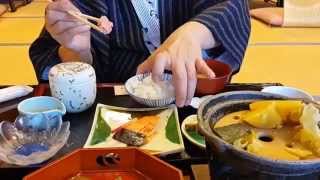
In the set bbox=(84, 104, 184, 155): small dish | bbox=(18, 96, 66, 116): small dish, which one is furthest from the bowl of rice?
bbox=(18, 96, 66, 116): small dish

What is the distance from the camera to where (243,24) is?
997mm

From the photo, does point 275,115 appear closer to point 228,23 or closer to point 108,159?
point 108,159

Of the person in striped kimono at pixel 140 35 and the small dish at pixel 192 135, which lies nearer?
the small dish at pixel 192 135

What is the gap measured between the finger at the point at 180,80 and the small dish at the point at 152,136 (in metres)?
0.04

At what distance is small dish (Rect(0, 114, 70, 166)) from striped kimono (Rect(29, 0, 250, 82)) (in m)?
0.31

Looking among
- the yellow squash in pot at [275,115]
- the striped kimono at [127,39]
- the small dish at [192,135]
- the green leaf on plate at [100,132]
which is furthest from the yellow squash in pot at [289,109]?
the striped kimono at [127,39]

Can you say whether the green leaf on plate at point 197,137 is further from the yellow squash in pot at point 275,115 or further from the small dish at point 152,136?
the yellow squash in pot at point 275,115

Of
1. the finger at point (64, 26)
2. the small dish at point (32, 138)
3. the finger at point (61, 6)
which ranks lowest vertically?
the small dish at point (32, 138)

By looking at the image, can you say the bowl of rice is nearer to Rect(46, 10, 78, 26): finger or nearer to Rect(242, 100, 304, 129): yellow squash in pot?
Rect(46, 10, 78, 26): finger

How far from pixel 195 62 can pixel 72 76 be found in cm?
22

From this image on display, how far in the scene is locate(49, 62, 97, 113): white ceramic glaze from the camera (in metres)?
0.77

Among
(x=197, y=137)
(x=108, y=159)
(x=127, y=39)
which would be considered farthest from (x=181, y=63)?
(x=127, y=39)

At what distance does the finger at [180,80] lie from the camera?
0.74 meters

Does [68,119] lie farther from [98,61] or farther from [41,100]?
[98,61]
